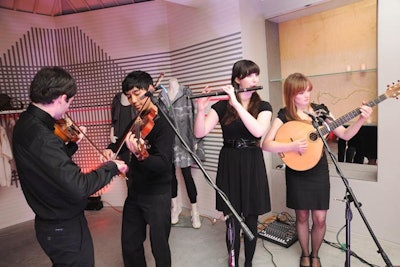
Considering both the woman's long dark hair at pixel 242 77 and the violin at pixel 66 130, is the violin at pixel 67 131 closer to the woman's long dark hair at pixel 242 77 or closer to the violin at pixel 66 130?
the violin at pixel 66 130

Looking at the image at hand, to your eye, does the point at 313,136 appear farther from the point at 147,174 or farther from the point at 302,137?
the point at 147,174

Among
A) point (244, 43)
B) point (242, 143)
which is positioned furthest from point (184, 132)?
point (242, 143)

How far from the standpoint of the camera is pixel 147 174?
1.93 meters

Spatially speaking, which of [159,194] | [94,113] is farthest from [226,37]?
[94,113]

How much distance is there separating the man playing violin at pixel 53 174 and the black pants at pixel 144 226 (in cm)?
38

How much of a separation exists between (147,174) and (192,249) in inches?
57.2

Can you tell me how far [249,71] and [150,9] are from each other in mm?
2643

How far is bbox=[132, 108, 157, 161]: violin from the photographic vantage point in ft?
5.83

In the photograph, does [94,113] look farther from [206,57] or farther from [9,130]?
[206,57]

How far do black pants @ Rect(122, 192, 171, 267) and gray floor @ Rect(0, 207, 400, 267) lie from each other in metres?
0.79

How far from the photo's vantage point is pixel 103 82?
447cm

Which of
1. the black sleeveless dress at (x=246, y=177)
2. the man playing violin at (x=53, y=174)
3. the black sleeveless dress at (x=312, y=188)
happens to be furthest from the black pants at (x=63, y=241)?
the black sleeveless dress at (x=312, y=188)

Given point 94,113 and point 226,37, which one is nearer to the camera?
point 226,37

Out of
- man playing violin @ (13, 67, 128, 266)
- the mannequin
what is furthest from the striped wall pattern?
man playing violin @ (13, 67, 128, 266)
